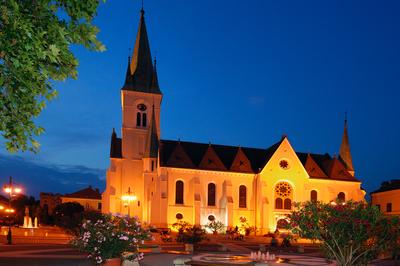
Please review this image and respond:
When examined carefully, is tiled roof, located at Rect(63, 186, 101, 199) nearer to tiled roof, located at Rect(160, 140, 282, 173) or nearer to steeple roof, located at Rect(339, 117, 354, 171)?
tiled roof, located at Rect(160, 140, 282, 173)

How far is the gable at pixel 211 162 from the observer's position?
68.3m

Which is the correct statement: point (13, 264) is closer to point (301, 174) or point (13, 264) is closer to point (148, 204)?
point (148, 204)

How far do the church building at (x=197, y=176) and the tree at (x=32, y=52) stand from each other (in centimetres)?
5532

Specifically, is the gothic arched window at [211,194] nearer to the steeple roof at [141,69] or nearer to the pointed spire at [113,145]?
the pointed spire at [113,145]

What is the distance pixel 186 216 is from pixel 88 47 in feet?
189

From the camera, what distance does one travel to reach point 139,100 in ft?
243

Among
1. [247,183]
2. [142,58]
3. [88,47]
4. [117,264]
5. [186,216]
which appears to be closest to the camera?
[88,47]

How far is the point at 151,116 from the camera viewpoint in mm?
72625

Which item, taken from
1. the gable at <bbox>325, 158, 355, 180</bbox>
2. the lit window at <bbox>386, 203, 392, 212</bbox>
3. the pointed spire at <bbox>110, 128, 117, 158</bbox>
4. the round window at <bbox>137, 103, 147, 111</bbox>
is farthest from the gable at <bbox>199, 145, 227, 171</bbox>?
the lit window at <bbox>386, 203, 392, 212</bbox>

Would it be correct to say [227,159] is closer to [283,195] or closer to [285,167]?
[285,167]

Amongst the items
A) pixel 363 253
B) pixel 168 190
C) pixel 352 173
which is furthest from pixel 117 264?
pixel 352 173

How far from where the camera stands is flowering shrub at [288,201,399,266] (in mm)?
14691

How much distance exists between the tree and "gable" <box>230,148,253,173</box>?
6164 cm

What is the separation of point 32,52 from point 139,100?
67.4 meters
